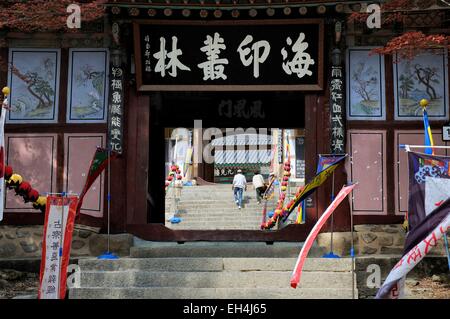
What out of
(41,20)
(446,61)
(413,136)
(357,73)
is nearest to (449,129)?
(413,136)

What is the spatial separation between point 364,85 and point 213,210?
12551 mm

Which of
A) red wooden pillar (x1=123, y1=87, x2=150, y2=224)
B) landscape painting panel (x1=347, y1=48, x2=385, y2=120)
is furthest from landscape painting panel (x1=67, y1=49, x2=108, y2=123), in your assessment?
landscape painting panel (x1=347, y1=48, x2=385, y2=120)

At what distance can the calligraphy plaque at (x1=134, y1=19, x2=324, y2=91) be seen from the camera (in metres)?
11.8

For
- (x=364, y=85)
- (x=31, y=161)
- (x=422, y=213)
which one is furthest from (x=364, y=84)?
(x=31, y=161)

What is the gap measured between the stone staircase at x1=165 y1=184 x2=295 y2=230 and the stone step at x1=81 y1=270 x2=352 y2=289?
414 inches

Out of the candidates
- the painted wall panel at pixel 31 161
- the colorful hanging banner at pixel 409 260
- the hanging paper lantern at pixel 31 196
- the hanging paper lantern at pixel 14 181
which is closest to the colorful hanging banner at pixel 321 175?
the colorful hanging banner at pixel 409 260

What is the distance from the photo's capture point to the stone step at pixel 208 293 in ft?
30.3

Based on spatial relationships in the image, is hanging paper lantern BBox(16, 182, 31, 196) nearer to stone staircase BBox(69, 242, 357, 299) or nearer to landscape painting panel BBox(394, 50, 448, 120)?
stone staircase BBox(69, 242, 357, 299)

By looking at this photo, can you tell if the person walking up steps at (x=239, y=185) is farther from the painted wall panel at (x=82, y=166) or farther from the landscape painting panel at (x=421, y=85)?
the landscape painting panel at (x=421, y=85)

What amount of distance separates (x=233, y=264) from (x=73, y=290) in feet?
9.02

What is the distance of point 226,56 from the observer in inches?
470

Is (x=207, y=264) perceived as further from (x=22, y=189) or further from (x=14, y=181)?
(x=14, y=181)

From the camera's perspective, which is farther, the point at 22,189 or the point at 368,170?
the point at 368,170

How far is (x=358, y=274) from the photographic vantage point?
10680mm
